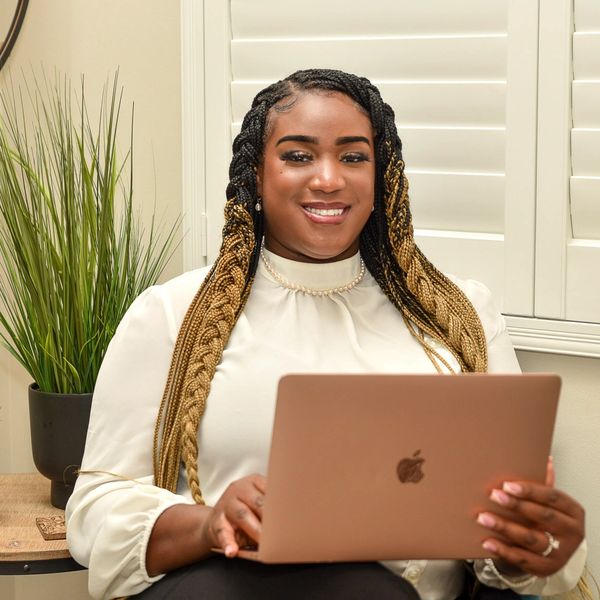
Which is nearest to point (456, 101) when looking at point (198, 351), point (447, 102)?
point (447, 102)

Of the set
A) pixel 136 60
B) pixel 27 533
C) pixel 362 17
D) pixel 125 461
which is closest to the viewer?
pixel 125 461

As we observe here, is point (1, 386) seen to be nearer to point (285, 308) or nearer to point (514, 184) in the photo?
point (285, 308)

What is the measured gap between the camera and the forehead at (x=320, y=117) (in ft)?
6.39

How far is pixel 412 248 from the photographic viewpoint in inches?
80.0

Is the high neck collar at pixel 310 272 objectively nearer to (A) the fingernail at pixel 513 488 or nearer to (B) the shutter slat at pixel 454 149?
(B) the shutter slat at pixel 454 149

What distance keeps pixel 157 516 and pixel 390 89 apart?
981 millimetres

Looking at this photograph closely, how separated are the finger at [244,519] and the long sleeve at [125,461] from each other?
0.22m

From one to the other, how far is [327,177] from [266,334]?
30 cm

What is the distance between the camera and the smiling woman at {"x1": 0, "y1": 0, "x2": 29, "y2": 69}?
2602mm

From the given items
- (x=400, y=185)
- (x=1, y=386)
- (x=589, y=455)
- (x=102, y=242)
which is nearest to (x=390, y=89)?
(x=400, y=185)

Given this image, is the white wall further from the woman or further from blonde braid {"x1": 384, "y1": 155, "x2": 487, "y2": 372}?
blonde braid {"x1": 384, "y1": 155, "x2": 487, "y2": 372}

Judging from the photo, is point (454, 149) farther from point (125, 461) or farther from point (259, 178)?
point (125, 461)

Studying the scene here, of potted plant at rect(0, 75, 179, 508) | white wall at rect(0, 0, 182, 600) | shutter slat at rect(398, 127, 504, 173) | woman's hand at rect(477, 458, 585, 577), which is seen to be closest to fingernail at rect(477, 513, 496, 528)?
woman's hand at rect(477, 458, 585, 577)

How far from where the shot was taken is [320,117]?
1.95 metres
